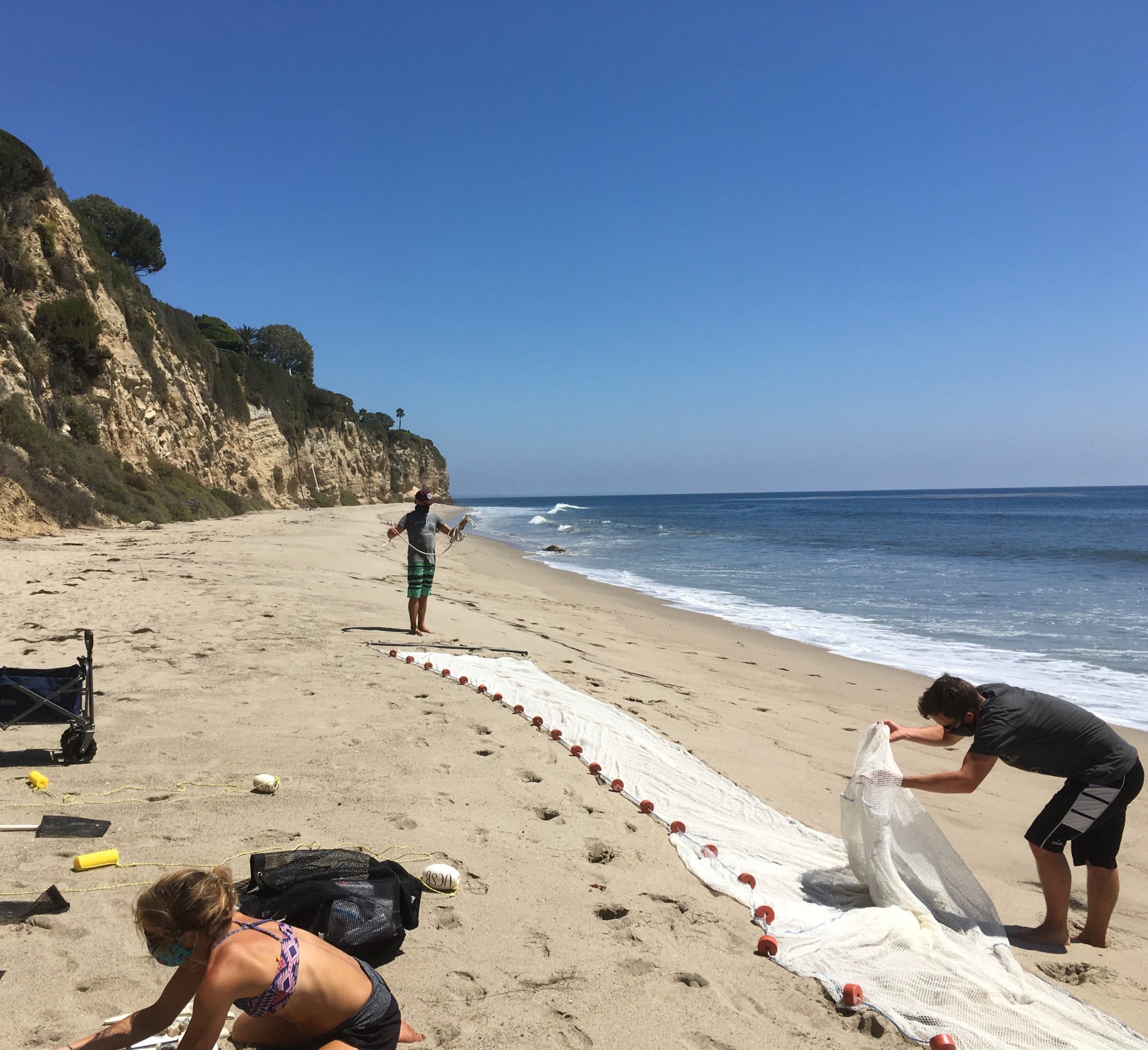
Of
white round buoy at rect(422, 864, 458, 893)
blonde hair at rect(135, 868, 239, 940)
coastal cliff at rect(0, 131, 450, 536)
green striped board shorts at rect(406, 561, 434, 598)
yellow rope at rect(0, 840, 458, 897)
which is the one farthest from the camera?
coastal cliff at rect(0, 131, 450, 536)

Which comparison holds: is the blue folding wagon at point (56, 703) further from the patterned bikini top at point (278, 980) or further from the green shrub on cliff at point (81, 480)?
the green shrub on cliff at point (81, 480)

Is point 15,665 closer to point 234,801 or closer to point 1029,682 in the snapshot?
point 234,801

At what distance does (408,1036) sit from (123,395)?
2574 cm

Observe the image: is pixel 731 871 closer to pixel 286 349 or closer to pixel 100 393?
pixel 100 393

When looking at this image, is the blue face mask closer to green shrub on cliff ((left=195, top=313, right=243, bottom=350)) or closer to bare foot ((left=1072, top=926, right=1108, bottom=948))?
bare foot ((left=1072, top=926, right=1108, bottom=948))

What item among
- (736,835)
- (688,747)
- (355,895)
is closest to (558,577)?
(688,747)

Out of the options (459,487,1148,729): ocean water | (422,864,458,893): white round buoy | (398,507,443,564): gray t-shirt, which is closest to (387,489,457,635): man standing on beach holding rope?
(398,507,443,564): gray t-shirt

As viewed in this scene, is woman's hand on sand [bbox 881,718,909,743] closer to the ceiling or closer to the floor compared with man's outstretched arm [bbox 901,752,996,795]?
closer to the ceiling

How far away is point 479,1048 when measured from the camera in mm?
2643

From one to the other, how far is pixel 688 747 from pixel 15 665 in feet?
18.5

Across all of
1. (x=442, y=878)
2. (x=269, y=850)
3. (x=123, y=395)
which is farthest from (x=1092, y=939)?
(x=123, y=395)

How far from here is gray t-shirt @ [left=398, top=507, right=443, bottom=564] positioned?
916cm

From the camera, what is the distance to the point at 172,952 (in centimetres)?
221

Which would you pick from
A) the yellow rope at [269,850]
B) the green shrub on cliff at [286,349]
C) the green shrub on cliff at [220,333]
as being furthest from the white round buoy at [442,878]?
the green shrub on cliff at [286,349]
